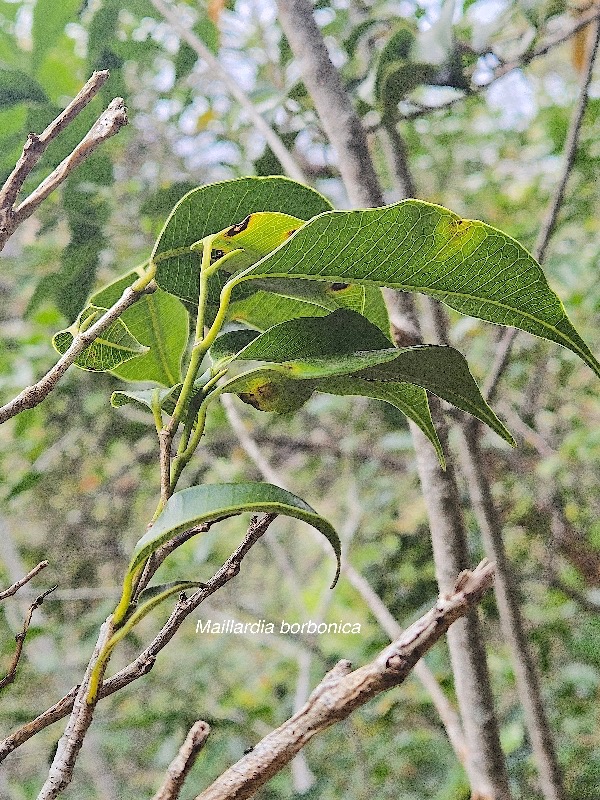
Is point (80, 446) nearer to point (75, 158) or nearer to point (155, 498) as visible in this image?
point (155, 498)

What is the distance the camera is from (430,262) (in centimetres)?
25

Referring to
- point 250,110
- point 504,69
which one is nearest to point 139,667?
point 250,110

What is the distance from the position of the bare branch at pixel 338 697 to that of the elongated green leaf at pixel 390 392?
0.21 feet

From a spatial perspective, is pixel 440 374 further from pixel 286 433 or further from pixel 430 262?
pixel 286 433

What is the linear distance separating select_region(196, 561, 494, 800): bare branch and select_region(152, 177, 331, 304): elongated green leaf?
Answer: 5.8 inches

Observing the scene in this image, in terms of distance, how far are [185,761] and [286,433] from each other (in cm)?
111

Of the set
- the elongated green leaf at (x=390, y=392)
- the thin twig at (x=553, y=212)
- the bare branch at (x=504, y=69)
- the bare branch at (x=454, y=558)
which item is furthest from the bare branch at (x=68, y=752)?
the bare branch at (x=504, y=69)

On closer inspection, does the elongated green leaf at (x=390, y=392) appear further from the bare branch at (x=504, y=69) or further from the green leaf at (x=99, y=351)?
the bare branch at (x=504, y=69)

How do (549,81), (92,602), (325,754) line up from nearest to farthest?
1. (325,754)
2. (92,602)
3. (549,81)

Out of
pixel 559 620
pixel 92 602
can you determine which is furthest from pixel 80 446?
pixel 559 620

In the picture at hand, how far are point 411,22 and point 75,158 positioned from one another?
1.78 feet

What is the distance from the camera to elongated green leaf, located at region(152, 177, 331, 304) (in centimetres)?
27

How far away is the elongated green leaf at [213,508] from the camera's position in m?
0.21

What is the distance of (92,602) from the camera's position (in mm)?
1276
